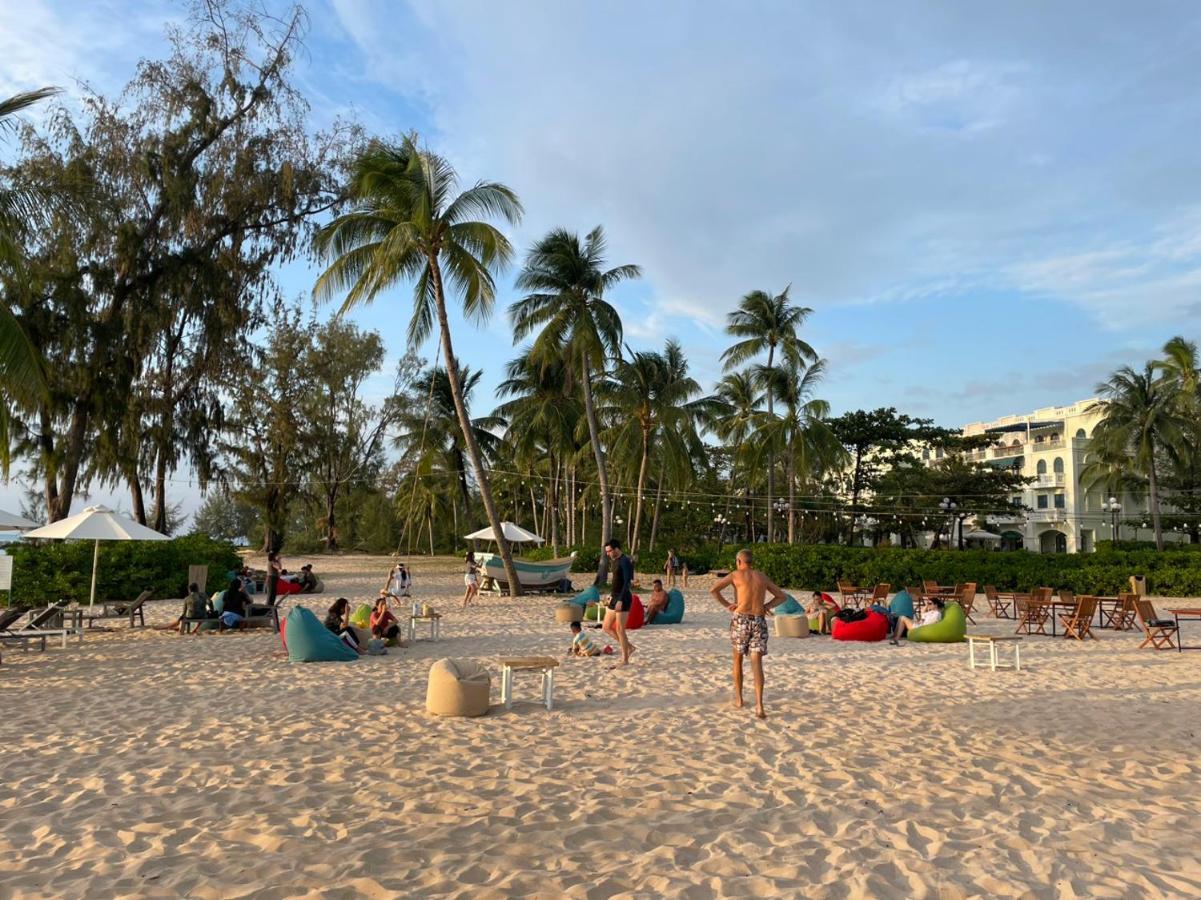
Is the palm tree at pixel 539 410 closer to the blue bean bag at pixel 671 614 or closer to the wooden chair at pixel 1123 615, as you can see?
the blue bean bag at pixel 671 614

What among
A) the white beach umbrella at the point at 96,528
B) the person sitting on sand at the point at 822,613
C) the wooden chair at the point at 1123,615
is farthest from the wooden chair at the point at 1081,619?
the white beach umbrella at the point at 96,528

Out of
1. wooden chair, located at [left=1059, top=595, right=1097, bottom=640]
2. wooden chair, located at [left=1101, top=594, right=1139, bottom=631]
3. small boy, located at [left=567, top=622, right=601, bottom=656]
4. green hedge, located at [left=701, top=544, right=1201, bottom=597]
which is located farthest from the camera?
green hedge, located at [left=701, top=544, right=1201, bottom=597]

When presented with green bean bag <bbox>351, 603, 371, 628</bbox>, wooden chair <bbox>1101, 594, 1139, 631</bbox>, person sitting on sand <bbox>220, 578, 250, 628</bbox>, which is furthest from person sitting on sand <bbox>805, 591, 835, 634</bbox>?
person sitting on sand <bbox>220, 578, 250, 628</bbox>

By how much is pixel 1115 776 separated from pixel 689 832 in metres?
3.20

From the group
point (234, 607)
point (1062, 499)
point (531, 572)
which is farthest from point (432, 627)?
point (1062, 499)

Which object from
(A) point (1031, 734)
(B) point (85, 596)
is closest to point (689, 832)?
(A) point (1031, 734)

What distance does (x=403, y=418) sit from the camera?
43125mm

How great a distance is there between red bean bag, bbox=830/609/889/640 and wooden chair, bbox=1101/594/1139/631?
4184 millimetres

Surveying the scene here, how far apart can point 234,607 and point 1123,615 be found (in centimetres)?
1494

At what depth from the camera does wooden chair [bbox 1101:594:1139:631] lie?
1373cm

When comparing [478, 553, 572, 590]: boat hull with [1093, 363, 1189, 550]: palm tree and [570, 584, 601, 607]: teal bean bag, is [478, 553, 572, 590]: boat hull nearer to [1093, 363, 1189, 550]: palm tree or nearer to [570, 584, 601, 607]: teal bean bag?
[570, 584, 601, 607]: teal bean bag

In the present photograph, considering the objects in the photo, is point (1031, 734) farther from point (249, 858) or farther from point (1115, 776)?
point (249, 858)

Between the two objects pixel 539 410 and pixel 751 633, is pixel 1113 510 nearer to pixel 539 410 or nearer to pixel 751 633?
pixel 539 410

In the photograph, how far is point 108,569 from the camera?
1655 centimetres
